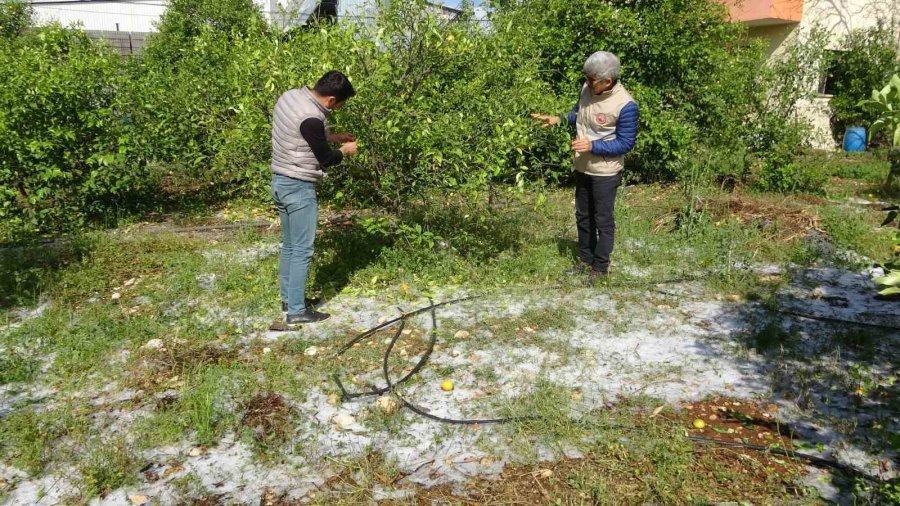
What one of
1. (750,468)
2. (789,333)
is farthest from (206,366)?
(789,333)

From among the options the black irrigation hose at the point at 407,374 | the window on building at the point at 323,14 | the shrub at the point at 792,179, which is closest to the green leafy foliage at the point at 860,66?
the shrub at the point at 792,179

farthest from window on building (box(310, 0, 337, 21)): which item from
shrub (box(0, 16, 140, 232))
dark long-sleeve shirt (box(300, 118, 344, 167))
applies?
shrub (box(0, 16, 140, 232))

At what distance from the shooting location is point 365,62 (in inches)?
183

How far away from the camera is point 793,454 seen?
289 centimetres

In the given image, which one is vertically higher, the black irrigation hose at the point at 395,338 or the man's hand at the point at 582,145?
the man's hand at the point at 582,145

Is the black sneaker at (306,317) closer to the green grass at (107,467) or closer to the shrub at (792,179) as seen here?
the green grass at (107,467)

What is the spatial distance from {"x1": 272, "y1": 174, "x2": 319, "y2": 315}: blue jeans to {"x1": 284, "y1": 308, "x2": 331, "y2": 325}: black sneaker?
3 centimetres

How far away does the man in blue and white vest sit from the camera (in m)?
4.62

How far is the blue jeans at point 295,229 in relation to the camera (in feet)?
13.7

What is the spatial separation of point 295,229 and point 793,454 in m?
3.13

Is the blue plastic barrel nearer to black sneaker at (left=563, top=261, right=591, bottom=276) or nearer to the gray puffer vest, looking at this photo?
black sneaker at (left=563, top=261, right=591, bottom=276)

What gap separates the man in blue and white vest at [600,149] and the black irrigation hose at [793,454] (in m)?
2.14

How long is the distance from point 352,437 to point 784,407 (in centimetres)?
226

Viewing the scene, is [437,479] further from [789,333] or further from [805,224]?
[805,224]
